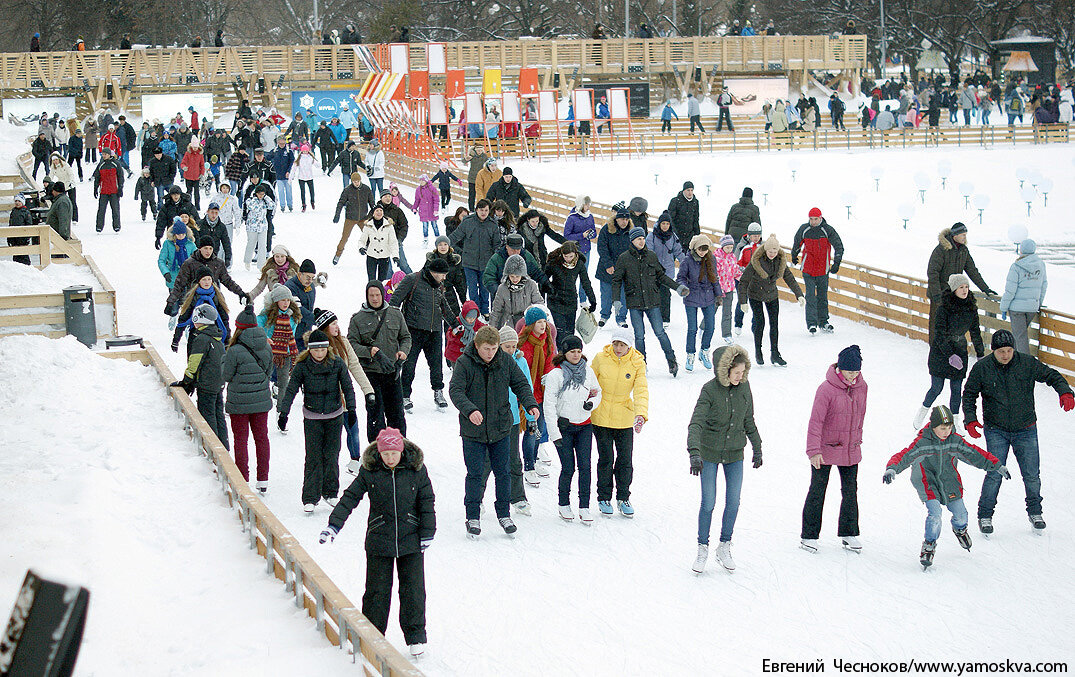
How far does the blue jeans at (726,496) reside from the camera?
7.20 meters

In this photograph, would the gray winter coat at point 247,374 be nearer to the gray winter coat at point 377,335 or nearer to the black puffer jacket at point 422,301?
the gray winter coat at point 377,335

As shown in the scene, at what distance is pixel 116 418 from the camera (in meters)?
9.27

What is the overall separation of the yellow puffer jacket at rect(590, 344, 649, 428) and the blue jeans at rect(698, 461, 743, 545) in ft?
2.21

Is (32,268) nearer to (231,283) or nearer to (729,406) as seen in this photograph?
(231,283)

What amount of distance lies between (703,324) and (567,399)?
4.79 meters

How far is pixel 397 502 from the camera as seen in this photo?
569 cm

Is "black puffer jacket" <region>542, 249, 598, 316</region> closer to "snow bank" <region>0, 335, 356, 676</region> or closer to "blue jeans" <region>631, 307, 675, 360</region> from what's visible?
"blue jeans" <region>631, 307, 675, 360</region>

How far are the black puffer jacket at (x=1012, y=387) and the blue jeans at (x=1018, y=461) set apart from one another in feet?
0.21

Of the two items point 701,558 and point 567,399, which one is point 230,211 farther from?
point 701,558

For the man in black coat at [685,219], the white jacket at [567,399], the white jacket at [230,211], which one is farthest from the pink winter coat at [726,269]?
the white jacket at [230,211]

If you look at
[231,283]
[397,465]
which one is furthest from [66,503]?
[231,283]

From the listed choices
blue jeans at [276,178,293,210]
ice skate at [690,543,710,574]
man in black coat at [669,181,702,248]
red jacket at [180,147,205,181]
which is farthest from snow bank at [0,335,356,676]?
blue jeans at [276,178,293,210]

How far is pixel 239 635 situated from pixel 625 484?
315 centimetres

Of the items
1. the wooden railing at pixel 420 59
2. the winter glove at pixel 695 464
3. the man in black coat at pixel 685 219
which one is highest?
the wooden railing at pixel 420 59
